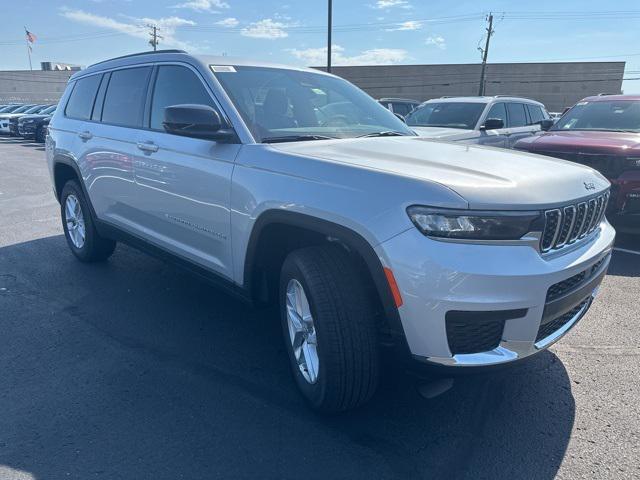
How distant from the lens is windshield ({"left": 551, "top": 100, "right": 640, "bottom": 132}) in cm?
717

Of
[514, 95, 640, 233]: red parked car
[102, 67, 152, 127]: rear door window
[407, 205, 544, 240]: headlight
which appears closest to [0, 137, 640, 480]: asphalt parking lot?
[407, 205, 544, 240]: headlight

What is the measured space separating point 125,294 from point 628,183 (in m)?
5.36

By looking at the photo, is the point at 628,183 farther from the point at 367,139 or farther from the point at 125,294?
the point at 125,294

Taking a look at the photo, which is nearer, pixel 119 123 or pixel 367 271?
pixel 367 271

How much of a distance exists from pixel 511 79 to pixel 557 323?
5543cm

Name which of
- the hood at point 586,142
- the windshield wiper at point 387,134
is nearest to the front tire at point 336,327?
the windshield wiper at point 387,134

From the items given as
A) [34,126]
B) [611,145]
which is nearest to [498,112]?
[611,145]

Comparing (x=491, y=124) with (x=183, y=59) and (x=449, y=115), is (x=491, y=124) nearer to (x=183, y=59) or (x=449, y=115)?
(x=449, y=115)

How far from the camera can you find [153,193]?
3945 millimetres

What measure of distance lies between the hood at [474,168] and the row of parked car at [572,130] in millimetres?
2763

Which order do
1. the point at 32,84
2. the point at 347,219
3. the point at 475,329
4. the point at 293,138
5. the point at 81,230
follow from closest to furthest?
1. the point at 475,329
2. the point at 347,219
3. the point at 293,138
4. the point at 81,230
5. the point at 32,84

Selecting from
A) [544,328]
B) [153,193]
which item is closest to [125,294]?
[153,193]

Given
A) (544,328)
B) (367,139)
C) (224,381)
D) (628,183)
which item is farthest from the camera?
(628,183)

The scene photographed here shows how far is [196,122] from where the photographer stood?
299cm
